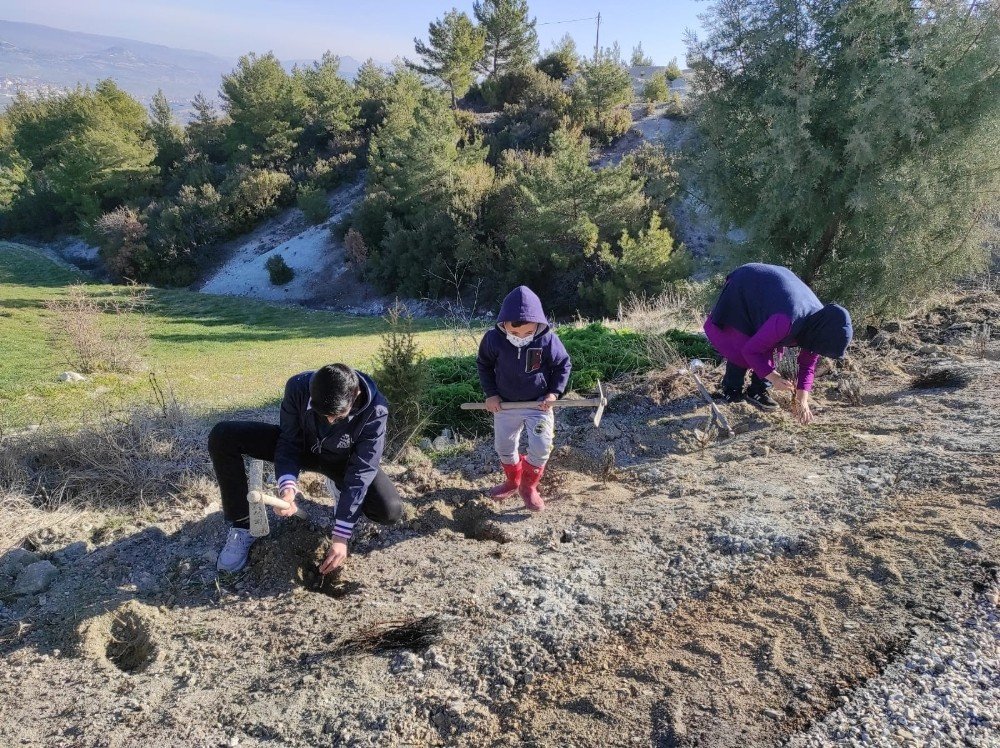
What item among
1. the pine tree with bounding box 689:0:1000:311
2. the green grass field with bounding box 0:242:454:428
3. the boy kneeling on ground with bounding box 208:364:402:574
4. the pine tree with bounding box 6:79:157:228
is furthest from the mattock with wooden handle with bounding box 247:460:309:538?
the pine tree with bounding box 6:79:157:228

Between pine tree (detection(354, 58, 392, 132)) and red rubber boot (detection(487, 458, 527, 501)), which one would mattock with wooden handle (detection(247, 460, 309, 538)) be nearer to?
red rubber boot (detection(487, 458, 527, 501))

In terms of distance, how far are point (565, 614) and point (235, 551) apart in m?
1.73

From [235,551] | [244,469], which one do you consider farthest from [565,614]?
[244,469]


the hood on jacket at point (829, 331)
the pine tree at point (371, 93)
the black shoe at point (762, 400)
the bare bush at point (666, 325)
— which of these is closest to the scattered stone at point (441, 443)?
the bare bush at point (666, 325)

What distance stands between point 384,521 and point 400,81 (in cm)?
3311

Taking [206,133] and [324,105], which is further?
[206,133]

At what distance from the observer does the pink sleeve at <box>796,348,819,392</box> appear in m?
4.00

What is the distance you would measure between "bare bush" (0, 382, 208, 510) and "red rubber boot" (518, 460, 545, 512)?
2.15 meters

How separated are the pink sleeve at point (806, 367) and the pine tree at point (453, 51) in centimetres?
3347

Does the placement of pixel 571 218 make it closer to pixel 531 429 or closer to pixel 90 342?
pixel 90 342

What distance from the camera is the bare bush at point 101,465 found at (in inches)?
147

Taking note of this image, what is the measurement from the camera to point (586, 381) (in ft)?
18.7

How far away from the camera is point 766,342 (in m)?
3.94

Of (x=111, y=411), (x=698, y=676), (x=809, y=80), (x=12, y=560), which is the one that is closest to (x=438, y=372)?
(x=111, y=411)
